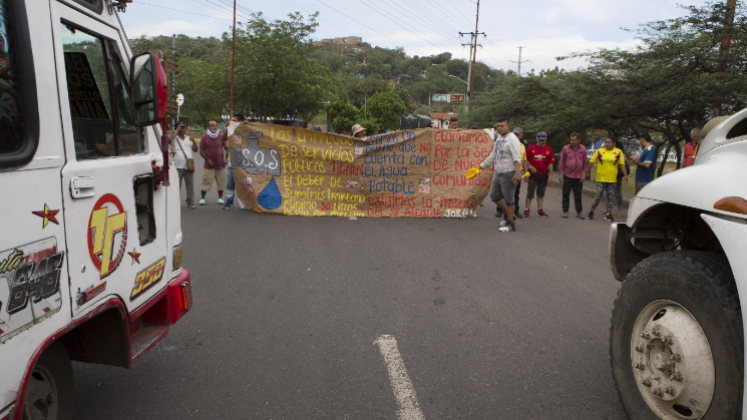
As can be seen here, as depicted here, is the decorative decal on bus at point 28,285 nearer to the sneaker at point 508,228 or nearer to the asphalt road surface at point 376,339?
the asphalt road surface at point 376,339

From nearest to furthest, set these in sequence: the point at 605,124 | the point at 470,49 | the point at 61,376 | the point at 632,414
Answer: the point at 61,376
the point at 632,414
the point at 605,124
the point at 470,49

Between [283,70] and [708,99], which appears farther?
[283,70]

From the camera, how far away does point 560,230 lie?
9445mm

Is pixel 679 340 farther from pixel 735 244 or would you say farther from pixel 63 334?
pixel 63 334

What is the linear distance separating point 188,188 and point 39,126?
29.7ft

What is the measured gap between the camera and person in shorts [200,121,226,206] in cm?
1100

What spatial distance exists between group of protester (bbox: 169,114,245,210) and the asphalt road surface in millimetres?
3212

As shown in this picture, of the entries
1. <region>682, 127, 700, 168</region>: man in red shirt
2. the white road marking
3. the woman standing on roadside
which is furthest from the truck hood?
<region>682, 127, 700, 168</region>: man in red shirt

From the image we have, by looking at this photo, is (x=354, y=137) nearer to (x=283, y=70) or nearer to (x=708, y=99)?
(x=708, y=99)

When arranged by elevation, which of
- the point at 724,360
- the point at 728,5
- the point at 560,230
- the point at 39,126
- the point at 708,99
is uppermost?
the point at 728,5

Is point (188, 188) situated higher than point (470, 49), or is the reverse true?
point (470, 49)

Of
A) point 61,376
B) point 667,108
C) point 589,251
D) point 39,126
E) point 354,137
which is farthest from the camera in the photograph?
point 667,108

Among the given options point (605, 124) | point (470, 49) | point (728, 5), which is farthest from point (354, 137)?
point (470, 49)

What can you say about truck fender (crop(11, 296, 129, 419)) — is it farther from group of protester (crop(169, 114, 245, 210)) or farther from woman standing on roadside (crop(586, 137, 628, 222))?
woman standing on roadside (crop(586, 137, 628, 222))
